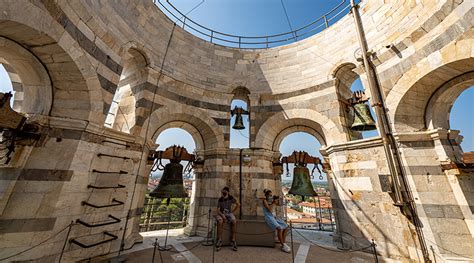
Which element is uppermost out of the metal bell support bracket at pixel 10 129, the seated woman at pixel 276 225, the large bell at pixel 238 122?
the large bell at pixel 238 122

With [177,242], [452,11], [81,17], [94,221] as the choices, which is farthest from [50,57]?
[452,11]

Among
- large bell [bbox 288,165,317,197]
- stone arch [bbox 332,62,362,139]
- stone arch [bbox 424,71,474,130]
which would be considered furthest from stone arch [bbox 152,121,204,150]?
stone arch [bbox 424,71,474,130]

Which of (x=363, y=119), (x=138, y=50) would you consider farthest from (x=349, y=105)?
(x=138, y=50)

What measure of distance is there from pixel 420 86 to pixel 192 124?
6.76 m

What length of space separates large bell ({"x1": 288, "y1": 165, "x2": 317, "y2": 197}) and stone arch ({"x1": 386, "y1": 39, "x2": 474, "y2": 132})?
9.05 ft

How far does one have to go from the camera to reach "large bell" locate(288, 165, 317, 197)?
18.4 feet

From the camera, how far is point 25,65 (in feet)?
11.8

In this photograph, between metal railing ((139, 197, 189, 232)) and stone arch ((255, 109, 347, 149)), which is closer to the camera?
metal railing ((139, 197, 189, 232))

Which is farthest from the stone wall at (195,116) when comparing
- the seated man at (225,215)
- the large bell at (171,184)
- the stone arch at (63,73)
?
the seated man at (225,215)

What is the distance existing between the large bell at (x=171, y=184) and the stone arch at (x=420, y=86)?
611 centimetres

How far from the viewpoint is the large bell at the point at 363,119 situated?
16.8 ft

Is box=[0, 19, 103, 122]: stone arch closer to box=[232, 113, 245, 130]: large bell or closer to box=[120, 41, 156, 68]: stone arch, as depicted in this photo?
box=[120, 41, 156, 68]: stone arch

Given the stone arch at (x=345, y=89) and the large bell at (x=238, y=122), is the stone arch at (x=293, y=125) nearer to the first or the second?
the stone arch at (x=345, y=89)

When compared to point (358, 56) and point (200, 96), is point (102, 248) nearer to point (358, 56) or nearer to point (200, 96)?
point (200, 96)
